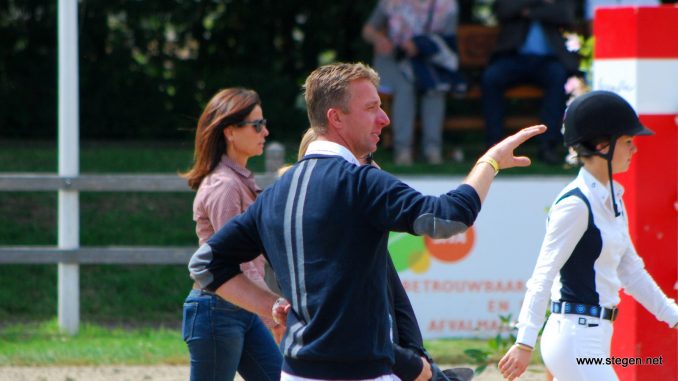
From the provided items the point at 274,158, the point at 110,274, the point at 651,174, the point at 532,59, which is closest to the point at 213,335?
the point at 651,174

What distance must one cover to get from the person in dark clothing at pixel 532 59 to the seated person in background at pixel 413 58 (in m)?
0.37

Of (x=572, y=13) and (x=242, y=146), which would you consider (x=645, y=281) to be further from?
(x=572, y=13)

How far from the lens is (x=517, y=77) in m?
10.9

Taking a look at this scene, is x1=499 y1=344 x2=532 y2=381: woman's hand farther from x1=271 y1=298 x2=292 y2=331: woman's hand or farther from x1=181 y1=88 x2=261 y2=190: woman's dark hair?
x1=181 y1=88 x2=261 y2=190: woman's dark hair

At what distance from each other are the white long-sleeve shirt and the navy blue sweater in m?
0.94

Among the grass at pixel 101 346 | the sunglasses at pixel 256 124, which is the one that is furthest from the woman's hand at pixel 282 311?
the grass at pixel 101 346

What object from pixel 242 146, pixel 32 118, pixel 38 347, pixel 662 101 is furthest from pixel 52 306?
pixel 662 101

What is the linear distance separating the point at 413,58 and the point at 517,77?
40.1 inches

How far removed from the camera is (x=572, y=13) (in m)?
10.9

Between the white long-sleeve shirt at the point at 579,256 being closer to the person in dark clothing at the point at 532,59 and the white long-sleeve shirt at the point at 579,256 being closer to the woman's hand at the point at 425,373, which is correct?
the woman's hand at the point at 425,373

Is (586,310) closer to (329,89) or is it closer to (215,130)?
(329,89)

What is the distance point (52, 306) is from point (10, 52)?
4423 mm

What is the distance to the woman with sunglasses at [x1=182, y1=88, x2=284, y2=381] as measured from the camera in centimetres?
448

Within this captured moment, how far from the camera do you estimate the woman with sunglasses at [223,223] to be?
14.7 ft
